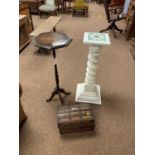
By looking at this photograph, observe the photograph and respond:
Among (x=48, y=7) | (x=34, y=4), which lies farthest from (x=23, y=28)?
(x=34, y=4)

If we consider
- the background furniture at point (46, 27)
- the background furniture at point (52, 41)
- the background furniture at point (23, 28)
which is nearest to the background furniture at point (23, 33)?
the background furniture at point (23, 28)

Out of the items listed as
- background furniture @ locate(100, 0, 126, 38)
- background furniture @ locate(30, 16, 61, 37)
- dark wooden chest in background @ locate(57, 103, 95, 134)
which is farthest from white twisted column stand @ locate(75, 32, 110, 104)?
background furniture @ locate(100, 0, 126, 38)

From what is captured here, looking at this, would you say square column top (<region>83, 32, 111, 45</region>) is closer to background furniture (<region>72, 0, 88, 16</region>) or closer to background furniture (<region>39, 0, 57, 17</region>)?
background furniture (<region>39, 0, 57, 17</region>)

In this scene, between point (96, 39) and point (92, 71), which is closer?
point (96, 39)

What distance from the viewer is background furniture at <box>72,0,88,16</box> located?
18.1ft

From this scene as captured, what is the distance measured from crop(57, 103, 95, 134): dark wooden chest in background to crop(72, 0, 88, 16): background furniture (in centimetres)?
460

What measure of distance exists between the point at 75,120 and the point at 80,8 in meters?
4.76

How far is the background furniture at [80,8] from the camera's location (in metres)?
5.52

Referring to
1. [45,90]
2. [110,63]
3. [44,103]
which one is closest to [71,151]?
[44,103]

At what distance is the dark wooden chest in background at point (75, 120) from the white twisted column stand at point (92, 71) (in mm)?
353

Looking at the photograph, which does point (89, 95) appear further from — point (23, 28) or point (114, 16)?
point (114, 16)

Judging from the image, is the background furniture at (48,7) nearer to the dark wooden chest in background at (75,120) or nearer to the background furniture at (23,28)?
the background furniture at (23,28)

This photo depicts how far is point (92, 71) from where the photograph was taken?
198 centimetres
